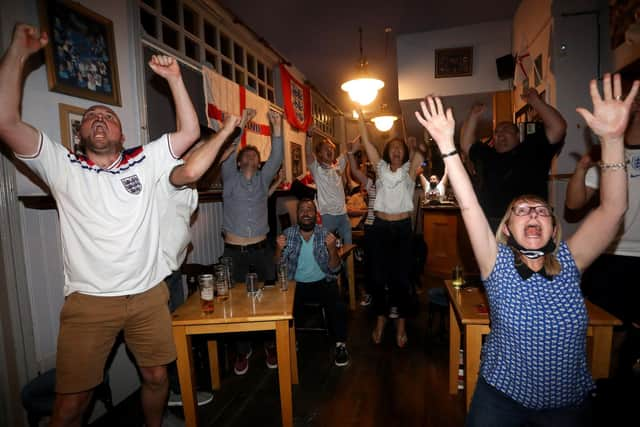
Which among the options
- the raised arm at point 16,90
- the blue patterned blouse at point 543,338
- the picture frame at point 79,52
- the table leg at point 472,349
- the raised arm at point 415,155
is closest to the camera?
the blue patterned blouse at point 543,338

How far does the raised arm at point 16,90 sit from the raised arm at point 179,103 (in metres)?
0.49

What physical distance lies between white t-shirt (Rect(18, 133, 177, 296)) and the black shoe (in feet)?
5.71

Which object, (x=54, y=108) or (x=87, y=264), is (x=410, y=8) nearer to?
(x=54, y=108)

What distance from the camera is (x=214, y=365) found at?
2664mm

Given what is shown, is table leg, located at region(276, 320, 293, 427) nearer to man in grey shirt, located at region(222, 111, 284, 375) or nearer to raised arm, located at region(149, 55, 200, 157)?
man in grey shirt, located at region(222, 111, 284, 375)

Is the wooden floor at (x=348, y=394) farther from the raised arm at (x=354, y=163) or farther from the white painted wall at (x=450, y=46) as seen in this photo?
the white painted wall at (x=450, y=46)

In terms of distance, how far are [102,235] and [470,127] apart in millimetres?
2474

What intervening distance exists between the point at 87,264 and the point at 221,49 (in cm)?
356

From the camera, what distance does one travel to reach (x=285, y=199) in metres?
5.59

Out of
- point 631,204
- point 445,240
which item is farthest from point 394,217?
point 445,240

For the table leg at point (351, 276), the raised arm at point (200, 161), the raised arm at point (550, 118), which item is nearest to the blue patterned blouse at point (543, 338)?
the raised arm at point (550, 118)

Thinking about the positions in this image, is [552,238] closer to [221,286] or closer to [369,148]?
[221,286]

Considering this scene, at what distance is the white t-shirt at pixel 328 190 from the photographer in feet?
14.2

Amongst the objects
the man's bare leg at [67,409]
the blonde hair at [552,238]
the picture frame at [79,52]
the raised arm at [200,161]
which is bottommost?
the man's bare leg at [67,409]
